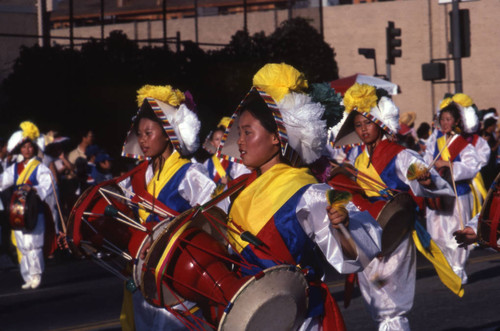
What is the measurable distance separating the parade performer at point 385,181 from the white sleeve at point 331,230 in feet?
7.95

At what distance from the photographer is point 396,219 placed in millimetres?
6637

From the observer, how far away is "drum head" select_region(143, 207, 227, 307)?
13.6ft

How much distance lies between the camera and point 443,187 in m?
7.37

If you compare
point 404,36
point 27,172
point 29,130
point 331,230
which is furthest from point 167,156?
point 404,36

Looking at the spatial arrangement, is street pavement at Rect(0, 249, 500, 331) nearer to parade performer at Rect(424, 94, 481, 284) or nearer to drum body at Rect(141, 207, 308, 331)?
parade performer at Rect(424, 94, 481, 284)

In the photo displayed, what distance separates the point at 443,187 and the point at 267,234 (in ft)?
11.6

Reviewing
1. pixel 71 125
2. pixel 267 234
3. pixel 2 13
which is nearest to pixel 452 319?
pixel 267 234

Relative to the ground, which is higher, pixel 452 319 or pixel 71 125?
pixel 71 125

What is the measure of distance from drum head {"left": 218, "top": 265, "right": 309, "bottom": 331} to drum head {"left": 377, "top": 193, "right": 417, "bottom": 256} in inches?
102

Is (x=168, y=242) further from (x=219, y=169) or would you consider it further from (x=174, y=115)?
(x=219, y=169)

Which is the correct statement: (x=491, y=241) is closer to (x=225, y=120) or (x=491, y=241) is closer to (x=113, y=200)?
(x=113, y=200)

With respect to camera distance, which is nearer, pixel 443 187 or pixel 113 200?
pixel 113 200

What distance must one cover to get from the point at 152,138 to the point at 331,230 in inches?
93.6

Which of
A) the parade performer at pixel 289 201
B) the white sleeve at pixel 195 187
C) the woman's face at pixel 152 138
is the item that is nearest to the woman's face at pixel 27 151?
the woman's face at pixel 152 138
